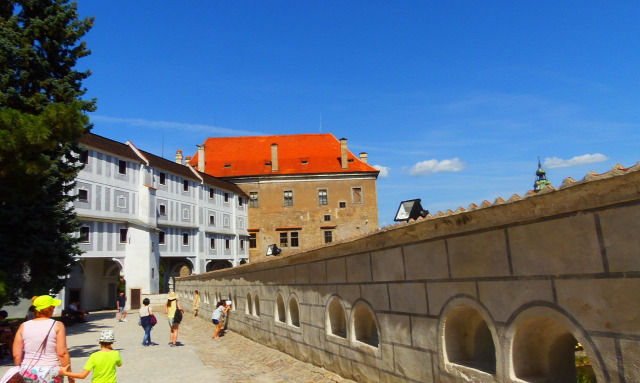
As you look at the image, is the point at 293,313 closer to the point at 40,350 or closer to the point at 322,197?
the point at 40,350

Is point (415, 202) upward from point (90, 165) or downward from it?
downward

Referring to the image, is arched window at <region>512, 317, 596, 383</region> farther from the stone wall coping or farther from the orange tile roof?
the orange tile roof

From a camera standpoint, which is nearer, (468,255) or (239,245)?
(468,255)

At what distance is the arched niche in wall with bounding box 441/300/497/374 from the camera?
5203 millimetres

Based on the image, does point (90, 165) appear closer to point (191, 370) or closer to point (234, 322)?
point (234, 322)

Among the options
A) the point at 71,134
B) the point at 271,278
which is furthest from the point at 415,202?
the point at 71,134

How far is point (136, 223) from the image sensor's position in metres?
33.1

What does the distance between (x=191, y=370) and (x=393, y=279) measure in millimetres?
6201

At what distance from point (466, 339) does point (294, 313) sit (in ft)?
19.8

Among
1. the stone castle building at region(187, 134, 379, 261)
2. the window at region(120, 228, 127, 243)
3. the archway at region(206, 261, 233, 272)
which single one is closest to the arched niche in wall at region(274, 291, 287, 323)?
the window at region(120, 228, 127, 243)

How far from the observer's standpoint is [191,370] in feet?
34.1

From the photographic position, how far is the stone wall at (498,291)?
3.37 m

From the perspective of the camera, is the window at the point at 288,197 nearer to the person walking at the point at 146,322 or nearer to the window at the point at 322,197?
the window at the point at 322,197

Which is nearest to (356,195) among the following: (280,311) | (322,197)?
(322,197)
